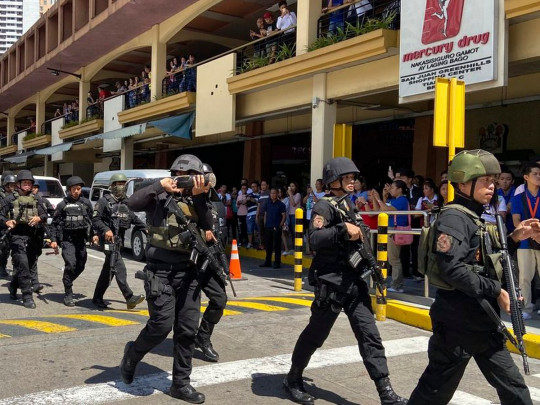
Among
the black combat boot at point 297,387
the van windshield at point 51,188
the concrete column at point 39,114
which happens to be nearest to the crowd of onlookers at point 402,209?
the black combat boot at point 297,387

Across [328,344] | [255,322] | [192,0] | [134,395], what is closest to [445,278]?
[134,395]

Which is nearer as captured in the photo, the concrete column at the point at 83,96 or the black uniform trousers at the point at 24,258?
the black uniform trousers at the point at 24,258

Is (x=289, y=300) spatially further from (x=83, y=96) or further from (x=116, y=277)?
(x=83, y=96)

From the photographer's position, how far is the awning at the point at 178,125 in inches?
661

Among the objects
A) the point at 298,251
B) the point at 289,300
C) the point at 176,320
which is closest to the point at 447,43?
the point at 298,251

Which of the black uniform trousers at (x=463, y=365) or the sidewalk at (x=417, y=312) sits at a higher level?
the black uniform trousers at (x=463, y=365)

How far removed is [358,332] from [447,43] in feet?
21.0

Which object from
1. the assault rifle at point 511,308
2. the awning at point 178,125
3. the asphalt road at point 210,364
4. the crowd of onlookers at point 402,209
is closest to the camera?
the assault rifle at point 511,308

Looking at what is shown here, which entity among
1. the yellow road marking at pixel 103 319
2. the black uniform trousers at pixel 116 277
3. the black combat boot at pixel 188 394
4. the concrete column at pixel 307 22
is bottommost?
the yellow road marking at pixel 103 319

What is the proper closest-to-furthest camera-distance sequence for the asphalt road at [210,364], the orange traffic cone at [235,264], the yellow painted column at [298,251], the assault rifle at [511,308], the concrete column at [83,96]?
the assault rifle at [511,308] < the asphalt road at [210,364] < the yellow painted column at [298,251] < the orange traffic cone at [235,264] < the concrete column at [83,96]

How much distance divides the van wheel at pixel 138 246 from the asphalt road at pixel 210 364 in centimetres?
476

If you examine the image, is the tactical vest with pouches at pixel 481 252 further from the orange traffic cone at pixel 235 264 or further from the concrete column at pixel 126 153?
the concrete column at pixel 126 153

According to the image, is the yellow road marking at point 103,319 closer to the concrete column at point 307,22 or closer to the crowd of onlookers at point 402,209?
the crowd of onlookers at point 402,209

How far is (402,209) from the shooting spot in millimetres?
8805
